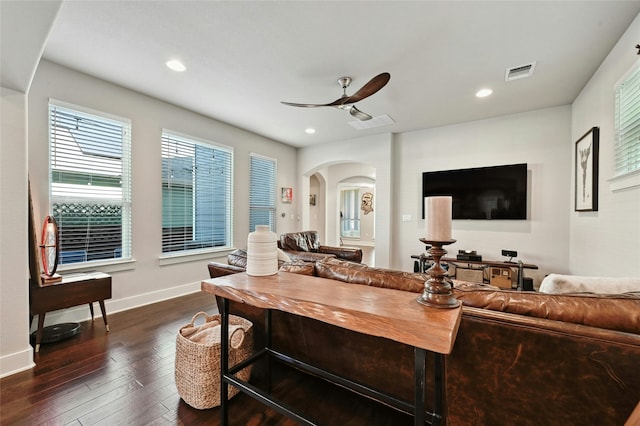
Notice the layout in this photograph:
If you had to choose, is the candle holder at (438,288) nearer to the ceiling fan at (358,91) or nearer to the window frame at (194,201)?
the ceiling fan at (358,91)

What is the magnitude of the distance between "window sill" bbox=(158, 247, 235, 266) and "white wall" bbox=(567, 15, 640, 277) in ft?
15.9

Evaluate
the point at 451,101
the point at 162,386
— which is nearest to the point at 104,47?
the point at 162,386

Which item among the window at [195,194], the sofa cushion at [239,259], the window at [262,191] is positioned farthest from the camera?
the window at [262,191]

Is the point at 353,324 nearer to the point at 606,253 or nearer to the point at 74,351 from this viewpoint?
the point at 74,351

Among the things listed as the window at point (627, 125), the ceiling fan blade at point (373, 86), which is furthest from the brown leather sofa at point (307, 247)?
the window at point (627, 125)

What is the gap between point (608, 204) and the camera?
2473 millimetres

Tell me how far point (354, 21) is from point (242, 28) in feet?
3.05

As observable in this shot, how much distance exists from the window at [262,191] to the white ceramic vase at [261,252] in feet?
11.5

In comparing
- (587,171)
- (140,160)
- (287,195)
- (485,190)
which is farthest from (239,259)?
(485,190)

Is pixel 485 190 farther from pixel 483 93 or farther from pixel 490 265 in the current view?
pixel 483 93

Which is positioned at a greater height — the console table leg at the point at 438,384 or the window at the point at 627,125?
the window at the point at 627,125

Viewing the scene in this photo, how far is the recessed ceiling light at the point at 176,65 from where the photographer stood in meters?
2.64

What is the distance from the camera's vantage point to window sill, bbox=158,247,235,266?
3647 mm

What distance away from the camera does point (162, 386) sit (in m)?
1.82
